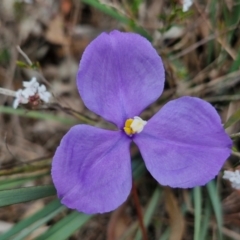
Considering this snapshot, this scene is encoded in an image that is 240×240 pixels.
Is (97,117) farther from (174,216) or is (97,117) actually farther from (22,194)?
(22,194)

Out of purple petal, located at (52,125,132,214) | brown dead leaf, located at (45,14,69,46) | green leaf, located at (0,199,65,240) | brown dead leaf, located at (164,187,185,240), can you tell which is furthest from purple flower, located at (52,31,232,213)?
brown dead leaf, located at (45,14,69,46)

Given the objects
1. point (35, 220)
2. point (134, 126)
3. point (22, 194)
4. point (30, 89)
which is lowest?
point (35, 220)

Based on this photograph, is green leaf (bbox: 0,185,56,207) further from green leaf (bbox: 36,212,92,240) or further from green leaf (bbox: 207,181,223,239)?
green leaf (bbox: 207,181,223,239)

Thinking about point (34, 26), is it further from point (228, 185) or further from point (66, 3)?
point (228, 185)

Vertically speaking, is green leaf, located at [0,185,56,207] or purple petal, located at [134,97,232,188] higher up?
purple petal, located at [134,97,232,188]

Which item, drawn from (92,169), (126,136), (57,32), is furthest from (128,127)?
(57,32)

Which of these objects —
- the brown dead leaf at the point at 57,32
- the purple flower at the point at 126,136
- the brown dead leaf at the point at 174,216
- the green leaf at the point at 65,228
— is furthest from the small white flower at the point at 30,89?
the brown dead leaf at the point at 57,32

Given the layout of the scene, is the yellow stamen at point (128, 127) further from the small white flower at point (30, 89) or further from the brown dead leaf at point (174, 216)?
the brown dead leaf at point (174, 216)
